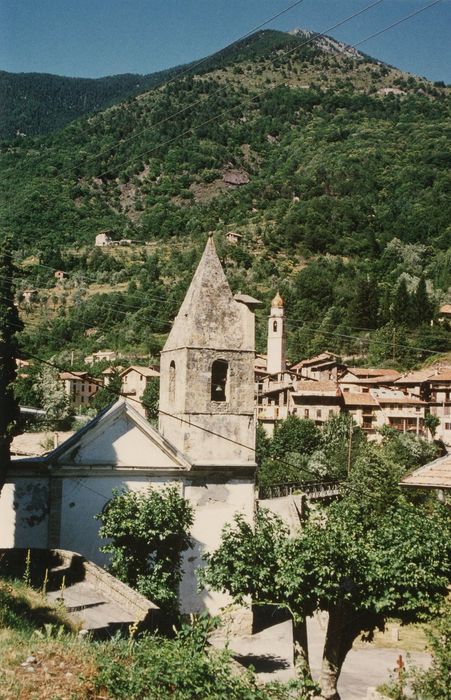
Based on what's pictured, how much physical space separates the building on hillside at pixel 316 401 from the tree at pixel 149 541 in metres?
50.0

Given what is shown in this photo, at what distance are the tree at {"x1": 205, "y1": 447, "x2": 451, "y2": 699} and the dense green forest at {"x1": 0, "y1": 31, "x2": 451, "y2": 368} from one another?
47221 mm

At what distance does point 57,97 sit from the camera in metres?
164

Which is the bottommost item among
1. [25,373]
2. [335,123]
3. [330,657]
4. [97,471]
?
[330,657]

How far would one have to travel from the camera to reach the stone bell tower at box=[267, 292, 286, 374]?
80250mm

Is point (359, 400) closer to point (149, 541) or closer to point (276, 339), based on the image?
point (276, 339)

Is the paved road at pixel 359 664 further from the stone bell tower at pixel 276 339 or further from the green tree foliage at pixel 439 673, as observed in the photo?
the stone bell tower at pixel 276 339

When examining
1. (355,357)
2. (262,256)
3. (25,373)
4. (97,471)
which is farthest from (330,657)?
(262,256)

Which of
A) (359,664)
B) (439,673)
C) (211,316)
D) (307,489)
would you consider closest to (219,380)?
(211,316)

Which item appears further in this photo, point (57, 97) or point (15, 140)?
point (57, 97)

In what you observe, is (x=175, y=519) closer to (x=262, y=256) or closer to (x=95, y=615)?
(x=95, y=615)

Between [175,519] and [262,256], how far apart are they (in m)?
95.9

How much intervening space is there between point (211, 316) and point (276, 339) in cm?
6104

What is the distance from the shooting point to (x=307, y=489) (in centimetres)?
4503

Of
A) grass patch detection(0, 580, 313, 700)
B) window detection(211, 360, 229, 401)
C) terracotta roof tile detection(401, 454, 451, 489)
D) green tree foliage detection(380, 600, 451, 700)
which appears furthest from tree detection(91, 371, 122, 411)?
grass patch detection(0, 580, 313, 700)
